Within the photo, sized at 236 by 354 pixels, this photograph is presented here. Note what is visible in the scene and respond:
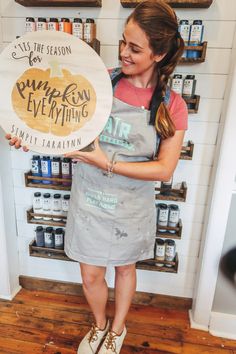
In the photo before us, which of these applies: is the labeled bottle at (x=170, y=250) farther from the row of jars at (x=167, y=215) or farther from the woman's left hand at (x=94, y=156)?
the woman's left hand at (x=94, y=156)

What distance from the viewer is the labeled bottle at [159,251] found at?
1637 mm

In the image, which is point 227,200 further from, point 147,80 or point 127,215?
point 147,80

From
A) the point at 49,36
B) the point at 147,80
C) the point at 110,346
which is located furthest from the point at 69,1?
the point at 110,346

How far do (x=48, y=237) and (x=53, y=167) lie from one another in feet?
1.44

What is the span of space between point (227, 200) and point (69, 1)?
117cm

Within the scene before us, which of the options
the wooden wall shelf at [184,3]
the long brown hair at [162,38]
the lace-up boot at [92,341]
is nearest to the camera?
the long brown hair at [162,38]

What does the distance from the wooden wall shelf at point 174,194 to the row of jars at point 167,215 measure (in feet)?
0.21

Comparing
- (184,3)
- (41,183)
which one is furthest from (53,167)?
(184,3)

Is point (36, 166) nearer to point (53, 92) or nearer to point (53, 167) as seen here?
point (53, 167)

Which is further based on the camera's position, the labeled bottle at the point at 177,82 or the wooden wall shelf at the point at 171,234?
the wooden wall shelf at the point at 171,234

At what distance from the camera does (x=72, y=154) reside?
1.03m

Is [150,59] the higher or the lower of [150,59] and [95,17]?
the lower

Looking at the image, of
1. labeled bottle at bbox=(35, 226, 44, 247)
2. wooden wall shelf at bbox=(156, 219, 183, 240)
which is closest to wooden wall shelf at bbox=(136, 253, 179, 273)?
wooden wall shelf at bbox=(156, 219, 183, 240)

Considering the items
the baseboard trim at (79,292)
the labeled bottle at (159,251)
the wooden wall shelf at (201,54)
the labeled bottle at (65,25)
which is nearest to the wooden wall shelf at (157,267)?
the labeled bottle at (159,251)
